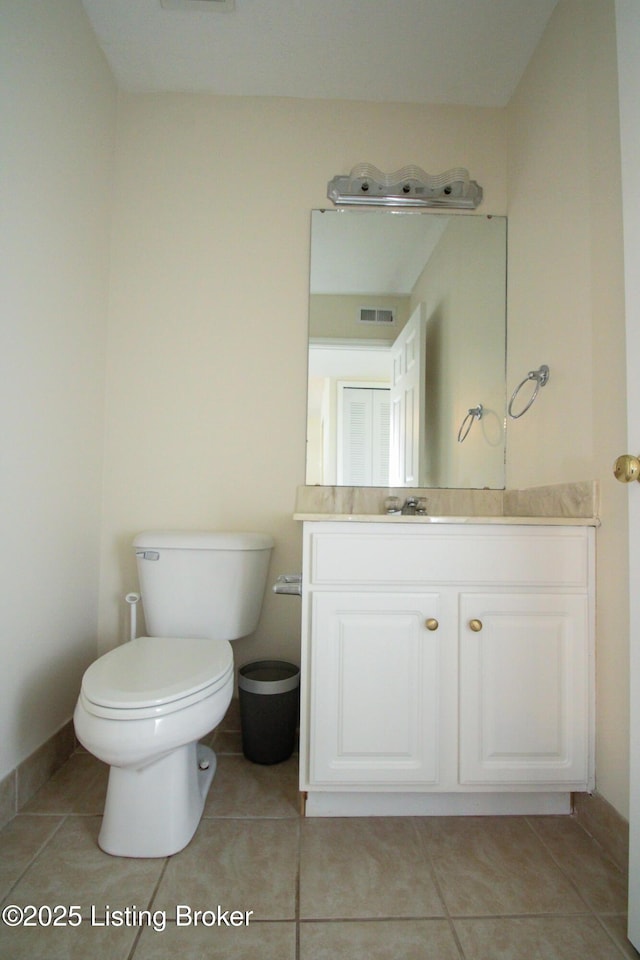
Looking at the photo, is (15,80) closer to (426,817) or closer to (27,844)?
(27,844)

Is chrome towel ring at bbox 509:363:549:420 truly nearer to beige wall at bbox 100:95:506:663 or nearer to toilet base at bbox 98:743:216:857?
beige wall at bbox 100:95:506:663

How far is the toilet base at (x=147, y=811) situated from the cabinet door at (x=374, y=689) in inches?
13.3

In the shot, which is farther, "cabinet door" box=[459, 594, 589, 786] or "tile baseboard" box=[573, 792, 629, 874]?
"cabinet door" box=[459, 594, 589, 786]

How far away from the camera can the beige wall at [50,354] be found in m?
1.31

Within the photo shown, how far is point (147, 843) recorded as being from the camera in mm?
1179

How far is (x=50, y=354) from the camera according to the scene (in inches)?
59.2

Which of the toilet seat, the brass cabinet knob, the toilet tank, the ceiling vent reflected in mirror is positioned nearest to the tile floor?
the toilet seat

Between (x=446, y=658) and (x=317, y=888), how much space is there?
1.89 ft

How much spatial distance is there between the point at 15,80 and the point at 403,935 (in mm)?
2141

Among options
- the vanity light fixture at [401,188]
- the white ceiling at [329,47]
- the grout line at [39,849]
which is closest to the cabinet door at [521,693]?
the grout line at [39,849]

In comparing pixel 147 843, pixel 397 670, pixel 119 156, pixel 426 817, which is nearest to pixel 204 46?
pixel 119 156

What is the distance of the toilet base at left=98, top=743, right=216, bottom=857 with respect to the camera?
1.18m

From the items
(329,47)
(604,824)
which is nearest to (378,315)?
(329,47)

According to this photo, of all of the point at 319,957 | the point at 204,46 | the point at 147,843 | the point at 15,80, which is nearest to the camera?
the point at 319,957
